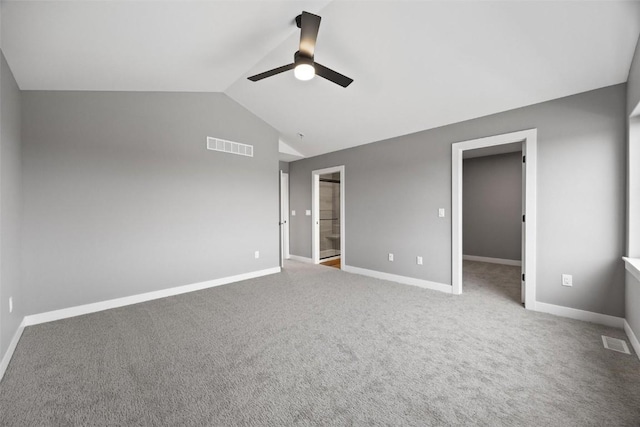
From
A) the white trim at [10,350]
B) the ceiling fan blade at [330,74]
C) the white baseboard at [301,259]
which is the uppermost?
the ceiling fan blade at [330,74]

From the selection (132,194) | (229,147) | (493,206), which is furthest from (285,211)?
(493,206)

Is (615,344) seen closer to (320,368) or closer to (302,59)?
(320,368)

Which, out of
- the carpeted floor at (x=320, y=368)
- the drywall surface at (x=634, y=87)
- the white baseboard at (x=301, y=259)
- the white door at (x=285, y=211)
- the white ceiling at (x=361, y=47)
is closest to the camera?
the carpeted floor at (x=320, y=368)

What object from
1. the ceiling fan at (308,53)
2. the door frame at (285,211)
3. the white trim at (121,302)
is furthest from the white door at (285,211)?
the ceiling fan at (308,53)

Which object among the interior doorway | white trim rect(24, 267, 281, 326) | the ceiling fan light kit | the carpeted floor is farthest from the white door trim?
the ceiling fan light kit

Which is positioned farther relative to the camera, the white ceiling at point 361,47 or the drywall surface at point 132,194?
the drywall surface at point 132,194

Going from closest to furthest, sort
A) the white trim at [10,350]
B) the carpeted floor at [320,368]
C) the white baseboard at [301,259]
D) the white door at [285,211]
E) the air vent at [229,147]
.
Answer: the carpeted floor at [320,368]
the white trim at [10,350]
the air vent at [229,147]
the white baseboard at [301,259]
the white door at [285,211]

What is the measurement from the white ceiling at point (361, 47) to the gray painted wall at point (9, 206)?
327 millimetres

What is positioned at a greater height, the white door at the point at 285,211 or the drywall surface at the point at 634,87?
the drywall surface at the point at 634,87

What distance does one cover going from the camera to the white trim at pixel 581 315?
2.68 m

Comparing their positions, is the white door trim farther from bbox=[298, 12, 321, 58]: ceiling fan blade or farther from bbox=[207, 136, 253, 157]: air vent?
bbox=[298, 12, 321, 58]: ceiling fan blade

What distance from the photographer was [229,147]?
439cm

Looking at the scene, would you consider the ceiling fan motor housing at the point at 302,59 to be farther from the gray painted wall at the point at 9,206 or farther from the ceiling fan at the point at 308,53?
the gray painted wall at the point at 9,206

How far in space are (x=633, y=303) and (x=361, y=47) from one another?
3.42 metres
